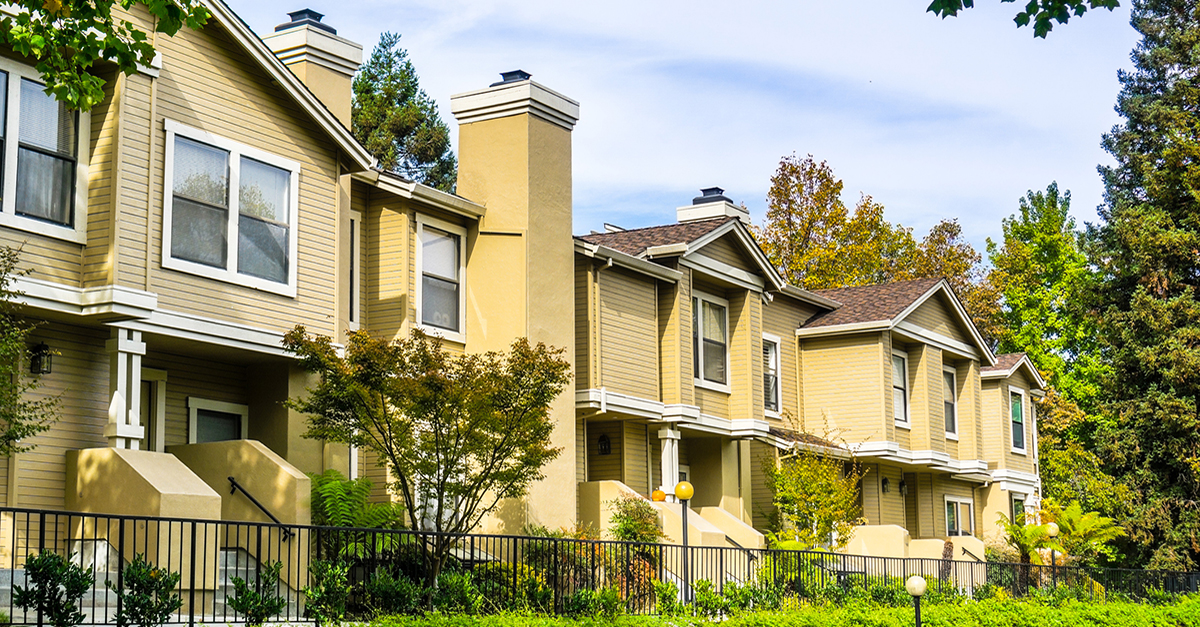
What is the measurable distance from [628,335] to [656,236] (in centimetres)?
320

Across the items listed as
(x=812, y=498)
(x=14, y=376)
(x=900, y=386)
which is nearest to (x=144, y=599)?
(x=14, y=376)

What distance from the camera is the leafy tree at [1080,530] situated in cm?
3906

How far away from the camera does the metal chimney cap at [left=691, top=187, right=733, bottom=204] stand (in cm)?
3534

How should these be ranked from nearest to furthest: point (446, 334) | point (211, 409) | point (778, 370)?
point (211, 409), point (446, 334), point (778, 370)

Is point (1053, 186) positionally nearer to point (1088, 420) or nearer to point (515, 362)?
point (1088, 420)

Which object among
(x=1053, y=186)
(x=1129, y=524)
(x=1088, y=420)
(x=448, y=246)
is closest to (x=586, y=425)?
(x=448, y=246)

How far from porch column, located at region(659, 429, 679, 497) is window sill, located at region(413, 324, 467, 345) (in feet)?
20.5

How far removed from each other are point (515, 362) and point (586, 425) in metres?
8.85

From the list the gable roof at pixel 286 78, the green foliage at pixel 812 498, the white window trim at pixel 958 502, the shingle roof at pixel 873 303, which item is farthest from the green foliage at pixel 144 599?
the white window trim at pixel 958 502

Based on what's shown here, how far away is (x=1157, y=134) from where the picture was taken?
142 ft

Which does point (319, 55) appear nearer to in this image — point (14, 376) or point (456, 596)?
point (14, 376)

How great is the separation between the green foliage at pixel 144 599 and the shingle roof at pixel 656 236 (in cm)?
1783

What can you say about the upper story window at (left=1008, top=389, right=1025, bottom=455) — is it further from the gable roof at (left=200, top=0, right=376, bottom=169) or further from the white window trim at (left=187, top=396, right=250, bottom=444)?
the white window trim at (left=187, top=396, right=250, bottom=444)

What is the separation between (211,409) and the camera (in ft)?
62.7
